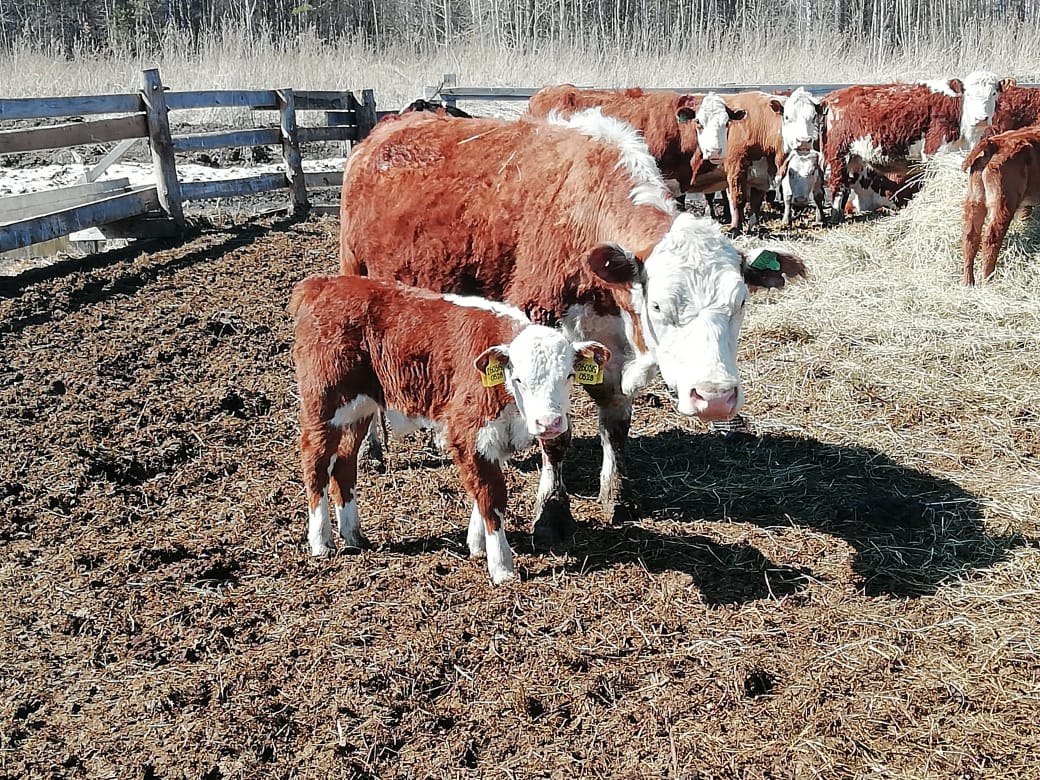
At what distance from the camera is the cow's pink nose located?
12.4 ft

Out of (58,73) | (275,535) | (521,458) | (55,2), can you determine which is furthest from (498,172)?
(55,2)

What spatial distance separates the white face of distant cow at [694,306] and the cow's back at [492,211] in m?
0.23

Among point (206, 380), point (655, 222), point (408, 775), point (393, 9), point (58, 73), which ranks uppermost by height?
point (393, 9)

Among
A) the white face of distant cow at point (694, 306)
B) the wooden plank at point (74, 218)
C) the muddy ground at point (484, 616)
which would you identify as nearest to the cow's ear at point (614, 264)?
the white face of distant cow at point (694, 306)

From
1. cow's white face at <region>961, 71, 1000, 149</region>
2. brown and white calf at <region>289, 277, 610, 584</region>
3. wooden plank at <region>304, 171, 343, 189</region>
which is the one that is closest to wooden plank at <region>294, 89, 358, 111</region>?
wooden plank at <region>304, 171, 343, 189</region>

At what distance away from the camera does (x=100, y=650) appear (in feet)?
12.5

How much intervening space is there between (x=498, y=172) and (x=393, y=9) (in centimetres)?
3349

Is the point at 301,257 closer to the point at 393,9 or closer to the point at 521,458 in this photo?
the point at 521,458

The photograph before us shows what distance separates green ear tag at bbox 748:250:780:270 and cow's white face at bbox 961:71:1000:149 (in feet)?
32.8

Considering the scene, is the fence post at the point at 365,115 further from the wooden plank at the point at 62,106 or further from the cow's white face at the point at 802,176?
the cow's white face at the point at 802,176

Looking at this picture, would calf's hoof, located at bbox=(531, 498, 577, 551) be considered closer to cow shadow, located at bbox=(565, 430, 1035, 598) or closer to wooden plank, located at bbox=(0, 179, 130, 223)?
cow shadow, located at bbox=(565, 430, 1035, 598)

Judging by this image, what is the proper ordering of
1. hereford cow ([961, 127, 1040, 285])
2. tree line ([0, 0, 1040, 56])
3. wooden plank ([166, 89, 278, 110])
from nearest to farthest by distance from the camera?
hereford cow ([961, 127, 1040, 285]) < wooden plank ([166, 89, 278, 110]) < tree line ([0, 0, 1040, 56])

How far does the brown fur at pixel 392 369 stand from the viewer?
13.7ft

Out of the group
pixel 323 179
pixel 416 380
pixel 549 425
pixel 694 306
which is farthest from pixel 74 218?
pixel 694 306
